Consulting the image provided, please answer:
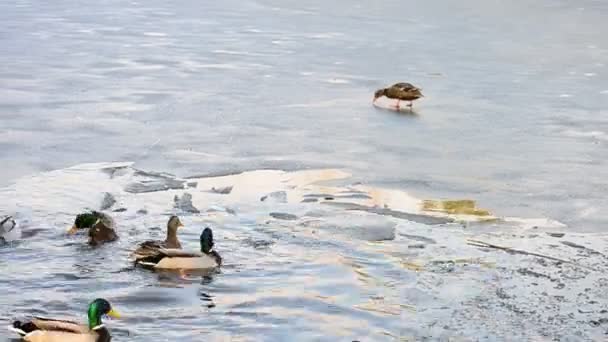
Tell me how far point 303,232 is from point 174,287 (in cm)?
169

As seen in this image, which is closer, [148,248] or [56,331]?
[56,331]

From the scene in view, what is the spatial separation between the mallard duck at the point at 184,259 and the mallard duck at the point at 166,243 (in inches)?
1.8

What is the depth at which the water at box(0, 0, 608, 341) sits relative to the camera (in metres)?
8.63

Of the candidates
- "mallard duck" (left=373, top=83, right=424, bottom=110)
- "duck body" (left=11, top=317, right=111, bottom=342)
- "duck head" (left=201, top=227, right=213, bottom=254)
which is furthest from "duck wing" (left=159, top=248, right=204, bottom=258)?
"mallard duck" (left=373, top=83, right=424, bottom=110)

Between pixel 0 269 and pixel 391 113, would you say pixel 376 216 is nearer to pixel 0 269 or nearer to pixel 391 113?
pixel 0 269

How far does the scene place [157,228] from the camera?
34.3 feet

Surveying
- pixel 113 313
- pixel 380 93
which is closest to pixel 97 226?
pixel 113 313

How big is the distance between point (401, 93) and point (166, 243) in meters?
7.20

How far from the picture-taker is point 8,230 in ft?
32.2

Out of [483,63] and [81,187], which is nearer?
[81,187]

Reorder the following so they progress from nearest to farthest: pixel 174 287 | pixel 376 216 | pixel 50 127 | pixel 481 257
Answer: pixel 174 287 → pixel 481 257 → pixel 376 216 → pixel 50 127

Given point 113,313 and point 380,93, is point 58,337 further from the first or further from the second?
point 380,93

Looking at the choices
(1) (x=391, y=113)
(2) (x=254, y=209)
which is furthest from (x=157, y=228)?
(1) (x=391, y=113)

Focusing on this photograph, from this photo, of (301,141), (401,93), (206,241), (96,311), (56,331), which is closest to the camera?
(56,331)
